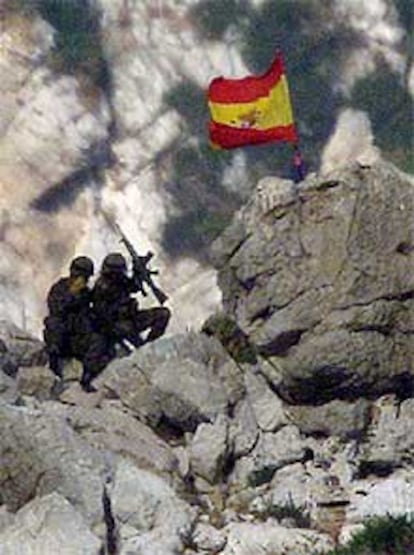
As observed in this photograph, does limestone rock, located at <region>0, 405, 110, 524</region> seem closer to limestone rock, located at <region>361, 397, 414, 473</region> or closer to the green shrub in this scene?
the green shrub

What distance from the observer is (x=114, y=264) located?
24125 millimetres

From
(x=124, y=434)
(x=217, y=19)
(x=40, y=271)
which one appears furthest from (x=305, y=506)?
(x=217, y=19)

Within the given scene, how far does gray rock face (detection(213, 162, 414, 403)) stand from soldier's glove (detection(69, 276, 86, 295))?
2484mm

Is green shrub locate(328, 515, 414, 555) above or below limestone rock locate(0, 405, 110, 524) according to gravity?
below

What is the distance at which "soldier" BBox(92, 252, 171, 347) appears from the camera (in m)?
24.3

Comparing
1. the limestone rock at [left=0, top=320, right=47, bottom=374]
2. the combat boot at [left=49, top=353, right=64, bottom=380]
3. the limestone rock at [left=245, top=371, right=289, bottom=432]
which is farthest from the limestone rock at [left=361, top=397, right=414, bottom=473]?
the limestone rock at [left=0, top=320, right=47, bottom=374]

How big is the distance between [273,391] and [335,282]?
5.92ft

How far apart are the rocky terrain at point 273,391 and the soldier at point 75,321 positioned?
1.51 ft

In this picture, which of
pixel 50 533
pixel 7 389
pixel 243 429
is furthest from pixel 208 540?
pixel 7 389

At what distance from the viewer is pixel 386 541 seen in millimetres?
17000

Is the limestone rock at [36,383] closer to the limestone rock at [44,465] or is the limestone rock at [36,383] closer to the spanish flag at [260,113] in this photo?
the limestone rock at [44,465]

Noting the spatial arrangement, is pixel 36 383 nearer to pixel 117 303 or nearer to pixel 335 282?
pixel 117 303

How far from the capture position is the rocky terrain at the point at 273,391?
19719 millimetres

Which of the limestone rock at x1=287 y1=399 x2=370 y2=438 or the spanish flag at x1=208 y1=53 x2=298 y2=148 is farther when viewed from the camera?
the spanish flag at x1=208 y1=53 x2=298 y2=148
